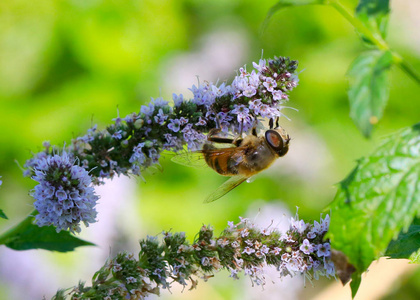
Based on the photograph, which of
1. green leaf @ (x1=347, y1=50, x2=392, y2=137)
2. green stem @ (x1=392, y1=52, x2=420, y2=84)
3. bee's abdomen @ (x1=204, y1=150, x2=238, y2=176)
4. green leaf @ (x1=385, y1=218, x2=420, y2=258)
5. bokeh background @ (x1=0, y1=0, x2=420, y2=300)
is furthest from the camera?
bokeh background @ (x1=0, y1=0, x2=420, y2=300)

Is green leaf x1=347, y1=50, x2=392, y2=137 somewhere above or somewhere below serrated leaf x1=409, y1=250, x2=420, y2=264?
above

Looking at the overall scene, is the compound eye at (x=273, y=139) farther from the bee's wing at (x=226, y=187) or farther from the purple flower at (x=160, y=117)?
the purple flower at (x=160, y=117)

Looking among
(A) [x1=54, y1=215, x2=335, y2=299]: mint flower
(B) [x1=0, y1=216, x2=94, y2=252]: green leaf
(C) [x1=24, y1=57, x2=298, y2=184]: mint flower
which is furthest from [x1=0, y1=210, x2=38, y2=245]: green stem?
(A) [x1=54, y1=215, x2=335, y2=299]: mint flower

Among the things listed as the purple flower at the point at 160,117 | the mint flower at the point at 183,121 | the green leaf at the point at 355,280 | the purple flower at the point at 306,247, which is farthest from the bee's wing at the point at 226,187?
the green leaf at the point at 355,280

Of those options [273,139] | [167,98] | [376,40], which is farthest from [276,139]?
[167,98]

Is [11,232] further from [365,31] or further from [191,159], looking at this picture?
[365,31]

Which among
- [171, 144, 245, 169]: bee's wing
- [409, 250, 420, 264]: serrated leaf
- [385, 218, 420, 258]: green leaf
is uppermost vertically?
[171, 144, 245, 169]: bee's wing

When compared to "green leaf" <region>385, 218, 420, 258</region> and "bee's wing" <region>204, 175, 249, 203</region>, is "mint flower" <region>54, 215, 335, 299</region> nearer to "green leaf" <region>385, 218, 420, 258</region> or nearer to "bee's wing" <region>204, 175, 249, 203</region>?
"green leaf" <region>385, 218, 420, 258</region>
